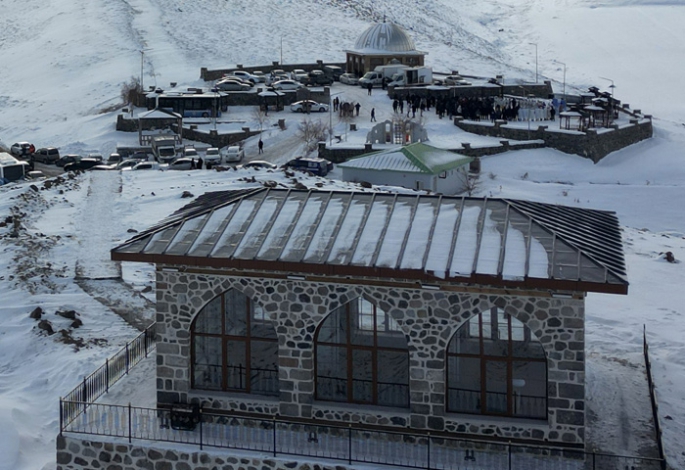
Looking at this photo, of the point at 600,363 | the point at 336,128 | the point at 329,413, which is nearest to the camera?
the point at 329,413

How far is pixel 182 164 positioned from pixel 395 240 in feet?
117

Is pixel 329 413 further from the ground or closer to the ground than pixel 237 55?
closer to the ground

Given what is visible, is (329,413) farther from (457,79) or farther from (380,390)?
(457,79)

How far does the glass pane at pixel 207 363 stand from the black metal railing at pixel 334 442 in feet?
1.84

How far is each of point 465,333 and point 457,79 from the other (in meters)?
61.0

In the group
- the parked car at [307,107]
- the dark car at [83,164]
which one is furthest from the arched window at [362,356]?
the parked car at [307,107]

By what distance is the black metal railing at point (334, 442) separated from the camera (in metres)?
17.0

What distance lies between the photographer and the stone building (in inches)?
669

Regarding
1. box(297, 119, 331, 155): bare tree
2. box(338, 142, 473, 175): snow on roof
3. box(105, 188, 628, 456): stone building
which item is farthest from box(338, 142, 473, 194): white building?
box(105, 188, 628, 456): stone building

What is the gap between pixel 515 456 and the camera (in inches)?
673

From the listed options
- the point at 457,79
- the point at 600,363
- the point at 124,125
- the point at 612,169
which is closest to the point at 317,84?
the point at 457,79

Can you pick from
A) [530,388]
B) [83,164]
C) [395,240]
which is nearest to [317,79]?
[83,164]

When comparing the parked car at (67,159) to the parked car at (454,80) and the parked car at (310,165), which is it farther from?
the parked car at (454,80)

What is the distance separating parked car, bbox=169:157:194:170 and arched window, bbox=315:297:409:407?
1369 inches
